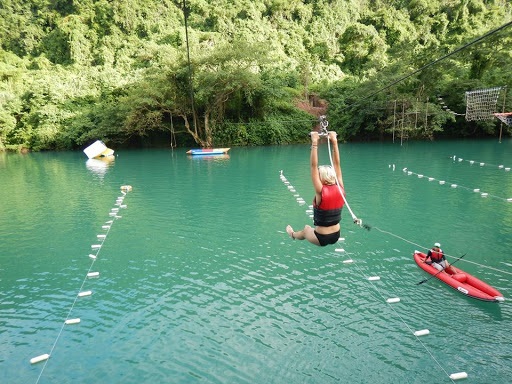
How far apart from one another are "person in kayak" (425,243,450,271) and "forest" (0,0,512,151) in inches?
600

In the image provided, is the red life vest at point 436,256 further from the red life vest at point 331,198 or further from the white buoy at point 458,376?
the red life vest at point 331,198

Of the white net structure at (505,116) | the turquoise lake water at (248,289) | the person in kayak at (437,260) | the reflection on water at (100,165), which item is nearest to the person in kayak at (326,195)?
the turquoise lake water at (248,289)

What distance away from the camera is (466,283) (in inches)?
299

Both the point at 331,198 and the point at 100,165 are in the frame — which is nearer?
the point at 331,198

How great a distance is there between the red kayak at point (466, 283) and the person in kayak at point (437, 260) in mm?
75

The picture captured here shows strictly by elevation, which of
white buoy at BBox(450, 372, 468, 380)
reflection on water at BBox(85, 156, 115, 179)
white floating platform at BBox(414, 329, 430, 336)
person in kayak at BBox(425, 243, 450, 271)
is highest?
reflection on water at BBox(85, 156, 115, 179)

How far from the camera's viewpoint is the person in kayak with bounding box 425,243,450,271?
7.93 m

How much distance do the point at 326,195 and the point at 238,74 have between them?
29.3 meters

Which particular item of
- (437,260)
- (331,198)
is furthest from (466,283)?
(331,198)

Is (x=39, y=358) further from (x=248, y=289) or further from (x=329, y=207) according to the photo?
(x=329, y=207)

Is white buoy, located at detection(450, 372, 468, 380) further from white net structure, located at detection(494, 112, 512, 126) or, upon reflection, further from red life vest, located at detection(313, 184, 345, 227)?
white net structure, located at detection(494, 112, 512, 126)

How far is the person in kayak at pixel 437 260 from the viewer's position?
793 centimetres

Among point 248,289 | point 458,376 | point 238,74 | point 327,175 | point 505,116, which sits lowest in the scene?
point 458,376

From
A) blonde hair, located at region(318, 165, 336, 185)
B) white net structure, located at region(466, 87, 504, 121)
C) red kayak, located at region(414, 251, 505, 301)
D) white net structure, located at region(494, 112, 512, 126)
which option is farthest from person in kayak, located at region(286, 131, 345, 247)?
white net structure, located at region(466, 87, 504, 121)
